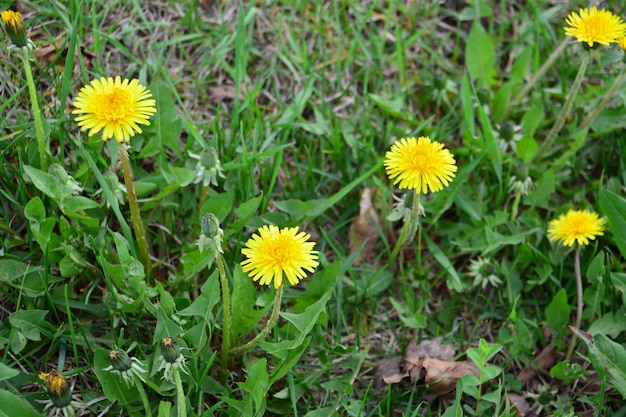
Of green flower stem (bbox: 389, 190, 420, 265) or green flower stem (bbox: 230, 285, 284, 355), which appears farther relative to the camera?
green flower stem (bbox: 389, 190, 420, 265)

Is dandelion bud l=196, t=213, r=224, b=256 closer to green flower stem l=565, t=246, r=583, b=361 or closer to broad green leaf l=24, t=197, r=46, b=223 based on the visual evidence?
broad green leaf l=24, t=197, r=46, b=223

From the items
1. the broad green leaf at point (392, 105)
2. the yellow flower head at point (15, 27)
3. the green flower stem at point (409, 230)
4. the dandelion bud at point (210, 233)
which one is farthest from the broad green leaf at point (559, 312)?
the yellow flower head at point (15, 27)

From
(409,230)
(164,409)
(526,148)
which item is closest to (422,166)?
(409,230)

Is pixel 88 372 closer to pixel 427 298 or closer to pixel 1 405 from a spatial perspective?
pixel 1 405

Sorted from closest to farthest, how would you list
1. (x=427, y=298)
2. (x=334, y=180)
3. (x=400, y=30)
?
1. (x=427, y=298)
2. (x=334, y=180)
3. (x=400, y=30)

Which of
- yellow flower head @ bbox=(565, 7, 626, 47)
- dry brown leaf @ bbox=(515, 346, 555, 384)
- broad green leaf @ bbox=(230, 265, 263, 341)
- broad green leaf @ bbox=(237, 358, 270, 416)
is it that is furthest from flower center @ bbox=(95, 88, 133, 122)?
dry brown leaf @ bbox=(515, 346, 555, 384)

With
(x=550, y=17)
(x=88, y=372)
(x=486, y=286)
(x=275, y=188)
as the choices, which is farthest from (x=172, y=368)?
(x=550, y=17)

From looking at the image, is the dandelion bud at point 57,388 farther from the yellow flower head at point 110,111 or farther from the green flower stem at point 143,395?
the yellow flower head at point 110,111
